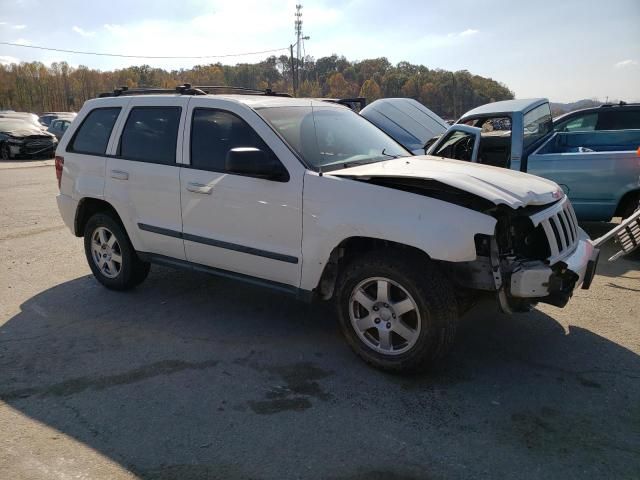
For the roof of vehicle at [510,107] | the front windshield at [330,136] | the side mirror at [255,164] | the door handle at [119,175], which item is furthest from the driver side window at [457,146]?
the door handle at [119,175]

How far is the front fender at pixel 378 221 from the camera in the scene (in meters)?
3.13

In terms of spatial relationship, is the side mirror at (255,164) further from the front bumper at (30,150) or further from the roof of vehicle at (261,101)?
the front bumper at (30,150)

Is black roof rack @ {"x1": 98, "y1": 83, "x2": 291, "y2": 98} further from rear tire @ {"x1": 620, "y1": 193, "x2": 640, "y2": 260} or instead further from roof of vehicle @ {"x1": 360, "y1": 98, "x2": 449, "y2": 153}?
rear tire @ {"x1": 620, "y1": 193, "x2": 640, "y2": 260}

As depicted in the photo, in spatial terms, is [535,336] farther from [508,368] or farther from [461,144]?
[461,144]

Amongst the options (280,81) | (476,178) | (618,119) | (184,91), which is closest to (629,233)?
(476,178)

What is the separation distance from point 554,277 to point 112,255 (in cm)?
399

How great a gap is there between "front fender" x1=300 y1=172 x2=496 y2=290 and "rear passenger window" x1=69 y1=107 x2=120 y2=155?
8.03 feet

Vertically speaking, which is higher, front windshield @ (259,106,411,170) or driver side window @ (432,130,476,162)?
front windshield @ (259,106,411,170)

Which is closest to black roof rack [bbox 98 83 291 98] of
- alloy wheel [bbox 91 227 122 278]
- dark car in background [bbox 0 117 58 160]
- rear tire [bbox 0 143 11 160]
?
alloy wheel [bbox 91 227 122 278]

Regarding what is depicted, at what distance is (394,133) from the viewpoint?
9.69 meters

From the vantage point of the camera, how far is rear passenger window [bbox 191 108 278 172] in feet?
13.3

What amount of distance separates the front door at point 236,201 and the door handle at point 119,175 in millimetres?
751

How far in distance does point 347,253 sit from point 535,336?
1695 millimetres

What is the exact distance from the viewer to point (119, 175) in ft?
15.7
